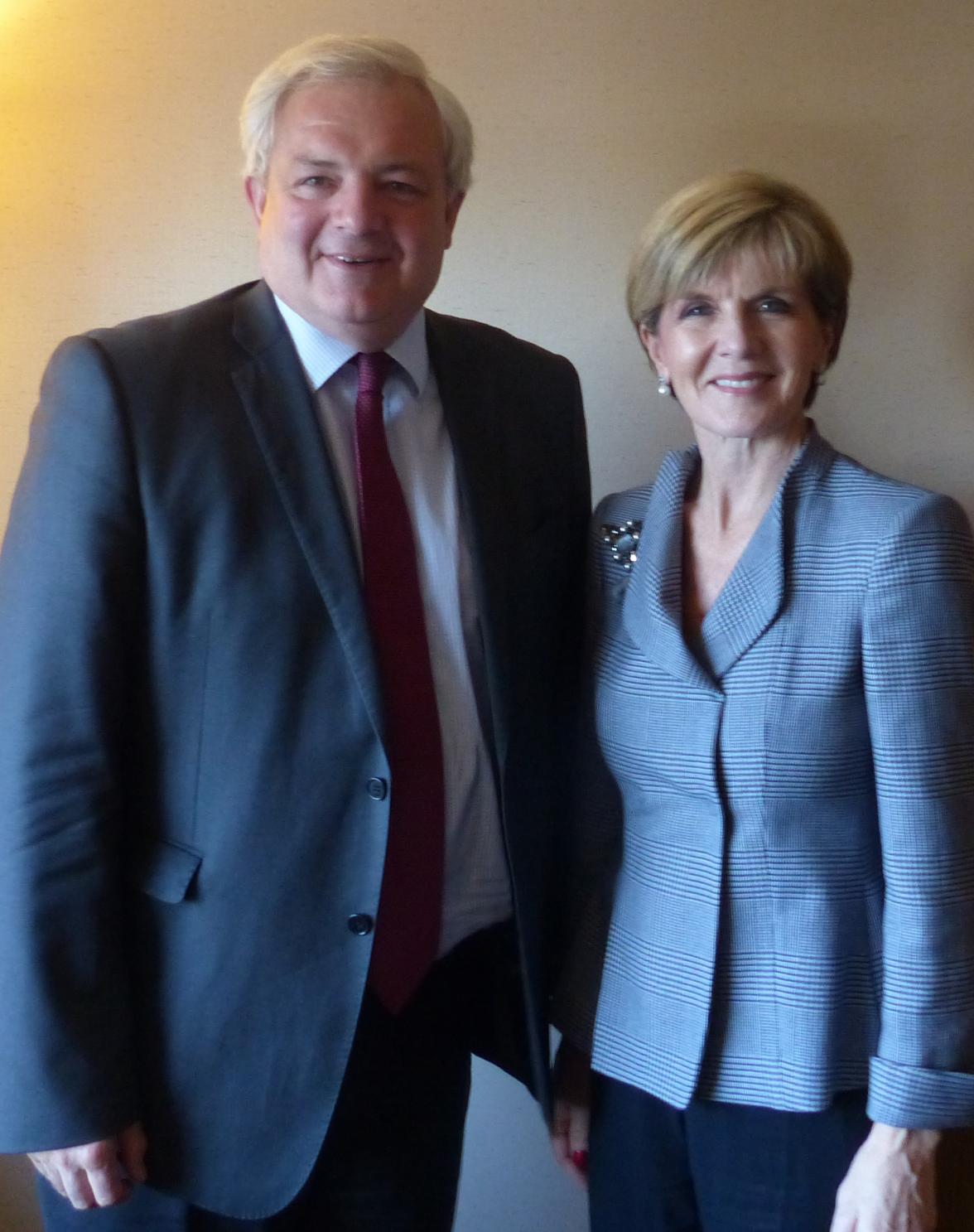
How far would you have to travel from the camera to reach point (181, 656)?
3.97ft

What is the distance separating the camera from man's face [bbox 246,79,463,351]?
4.18 ft

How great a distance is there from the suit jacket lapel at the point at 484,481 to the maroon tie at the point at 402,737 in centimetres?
8

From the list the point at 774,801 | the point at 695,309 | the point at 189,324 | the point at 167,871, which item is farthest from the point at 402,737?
the point at 695,309

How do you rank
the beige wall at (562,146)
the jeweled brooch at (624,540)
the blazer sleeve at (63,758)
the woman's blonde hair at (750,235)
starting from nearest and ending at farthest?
the blazer sleeve at (63,758), the woman's blonde hair at (750,235), the jeweled brooch at (624,540), the beige wall at (562,146)

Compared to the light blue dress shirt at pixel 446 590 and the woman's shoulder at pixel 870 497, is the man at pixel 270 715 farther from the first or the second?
the woman's shoulder at pixel 870 497

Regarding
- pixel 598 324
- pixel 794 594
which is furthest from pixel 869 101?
pixel 794 594

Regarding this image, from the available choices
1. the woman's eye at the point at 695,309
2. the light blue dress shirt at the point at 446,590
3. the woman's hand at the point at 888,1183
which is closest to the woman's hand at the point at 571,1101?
the light blue dress shirt at the point at 446,590

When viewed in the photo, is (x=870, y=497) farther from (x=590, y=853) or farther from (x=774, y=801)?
(x=590, y=853)

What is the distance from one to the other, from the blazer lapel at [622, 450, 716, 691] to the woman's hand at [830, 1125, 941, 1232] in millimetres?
529

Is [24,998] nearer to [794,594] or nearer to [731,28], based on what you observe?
[794,594]

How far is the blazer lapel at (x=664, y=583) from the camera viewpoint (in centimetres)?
133

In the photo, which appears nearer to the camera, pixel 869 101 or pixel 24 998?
pixel 24 998

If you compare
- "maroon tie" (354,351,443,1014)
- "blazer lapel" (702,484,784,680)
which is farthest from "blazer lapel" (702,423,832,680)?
"maroon tie" (354,351,443,1014)

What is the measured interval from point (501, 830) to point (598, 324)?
2.80 feet
